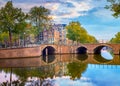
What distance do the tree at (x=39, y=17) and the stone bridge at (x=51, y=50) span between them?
1604 mm

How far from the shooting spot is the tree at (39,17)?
24.4 metres

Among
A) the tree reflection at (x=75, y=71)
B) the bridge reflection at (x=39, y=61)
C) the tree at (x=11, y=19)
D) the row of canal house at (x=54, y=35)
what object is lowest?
the bridge reflection at (x=39, y=61)

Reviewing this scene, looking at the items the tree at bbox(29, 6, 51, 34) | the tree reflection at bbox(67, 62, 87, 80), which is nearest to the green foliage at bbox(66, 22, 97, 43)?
the tree at bbox(29, 6, 51, 34)

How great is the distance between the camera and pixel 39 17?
24.7 metres

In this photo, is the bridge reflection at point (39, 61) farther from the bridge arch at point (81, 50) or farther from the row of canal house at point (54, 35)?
the row of canal house at point (54, 35)

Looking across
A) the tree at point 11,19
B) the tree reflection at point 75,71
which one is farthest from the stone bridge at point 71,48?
the tree reflection at point 75,71

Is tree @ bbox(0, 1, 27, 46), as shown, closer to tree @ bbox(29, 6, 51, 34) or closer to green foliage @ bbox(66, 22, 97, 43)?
tree @ bbox(29, 6, 51, 34)

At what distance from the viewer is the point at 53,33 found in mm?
37406

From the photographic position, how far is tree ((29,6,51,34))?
2442 centimetres

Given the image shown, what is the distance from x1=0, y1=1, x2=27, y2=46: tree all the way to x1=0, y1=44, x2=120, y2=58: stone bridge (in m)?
1.37

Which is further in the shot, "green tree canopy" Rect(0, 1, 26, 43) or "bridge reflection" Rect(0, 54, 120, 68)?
"green tree canopy" Rect(0, 1, 26, 43)

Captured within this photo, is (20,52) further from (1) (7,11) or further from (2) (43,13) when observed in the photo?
(2) (43,13)

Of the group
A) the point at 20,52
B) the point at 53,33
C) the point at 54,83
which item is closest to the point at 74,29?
the point at 53,33

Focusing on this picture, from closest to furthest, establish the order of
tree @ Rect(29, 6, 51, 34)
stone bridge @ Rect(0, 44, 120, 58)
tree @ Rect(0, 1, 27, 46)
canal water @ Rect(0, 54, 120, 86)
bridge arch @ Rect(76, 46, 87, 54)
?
canal water @ Rect(0, 54, 120, 86) < stone bridge @ Rect(0, 44, 120, 58) < tree @ Rect(0, 1, 27, 46) < tree @ Rect(29, 6, 51, 34) < bridge arch @ Rect(76, 46, 87, 54)
